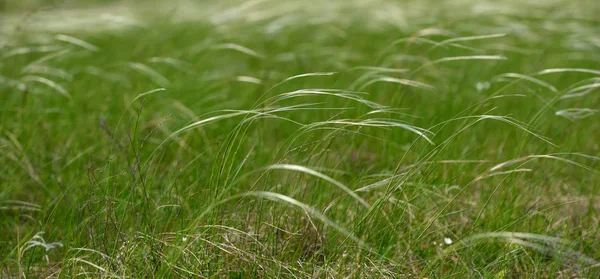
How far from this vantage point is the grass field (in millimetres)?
1463

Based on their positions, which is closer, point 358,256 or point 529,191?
point 358,256

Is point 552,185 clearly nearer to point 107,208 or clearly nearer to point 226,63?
point 107,208

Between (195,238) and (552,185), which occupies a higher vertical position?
(195,238)

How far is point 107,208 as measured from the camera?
1.49 m

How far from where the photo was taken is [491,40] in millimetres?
4012

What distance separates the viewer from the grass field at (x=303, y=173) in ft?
4.80

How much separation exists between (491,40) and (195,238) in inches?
122

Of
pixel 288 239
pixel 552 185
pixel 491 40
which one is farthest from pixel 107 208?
pixel 491 40

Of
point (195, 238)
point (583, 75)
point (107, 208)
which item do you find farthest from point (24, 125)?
point (583, 75)

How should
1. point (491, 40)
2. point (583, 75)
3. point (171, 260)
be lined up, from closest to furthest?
point (171, 260) → point (583, 75) → point (491, 40)

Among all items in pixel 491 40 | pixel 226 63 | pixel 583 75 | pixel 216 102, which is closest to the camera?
pixel 216 102

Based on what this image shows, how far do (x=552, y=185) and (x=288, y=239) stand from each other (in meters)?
0.94

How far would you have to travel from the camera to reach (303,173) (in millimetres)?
1809

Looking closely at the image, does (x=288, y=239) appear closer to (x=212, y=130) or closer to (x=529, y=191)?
(x=529, y=191)
